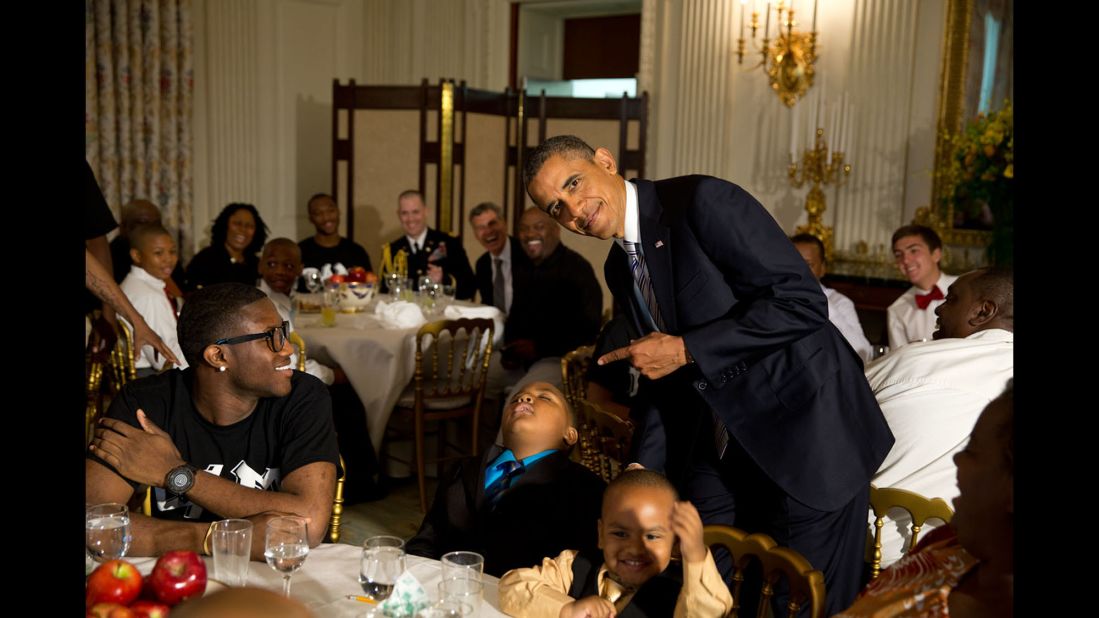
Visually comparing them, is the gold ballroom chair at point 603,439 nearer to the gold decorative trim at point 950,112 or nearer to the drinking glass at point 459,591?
the drinking glass at point 459,591

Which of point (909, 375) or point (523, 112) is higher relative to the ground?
point (523, 112)

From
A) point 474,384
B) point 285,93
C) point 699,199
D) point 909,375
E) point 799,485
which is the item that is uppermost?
point 285,93

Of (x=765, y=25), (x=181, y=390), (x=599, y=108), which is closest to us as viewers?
(x=181, y=390)

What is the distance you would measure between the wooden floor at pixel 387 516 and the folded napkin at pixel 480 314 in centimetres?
89

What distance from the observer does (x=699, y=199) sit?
6.97ft

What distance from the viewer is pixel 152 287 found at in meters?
4.42

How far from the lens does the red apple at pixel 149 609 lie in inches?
55.8

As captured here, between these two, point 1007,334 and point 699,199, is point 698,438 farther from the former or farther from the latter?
point 1007,334

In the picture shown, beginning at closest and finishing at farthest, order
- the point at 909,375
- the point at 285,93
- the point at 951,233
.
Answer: the point at 909,375 → the point at 951,233 → the point at 285,93

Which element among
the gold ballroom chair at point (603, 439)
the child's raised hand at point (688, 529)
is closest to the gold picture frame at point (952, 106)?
the gold ballroom chair at point (603, 439)

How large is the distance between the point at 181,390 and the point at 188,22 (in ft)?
20.1

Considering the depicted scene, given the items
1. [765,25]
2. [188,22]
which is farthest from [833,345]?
[188,22]

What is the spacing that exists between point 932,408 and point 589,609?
3.64 ft

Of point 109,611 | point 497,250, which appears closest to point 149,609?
point 109,611
